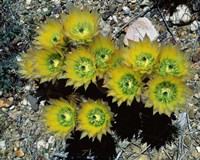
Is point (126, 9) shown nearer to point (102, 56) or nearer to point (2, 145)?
point (102, 56)

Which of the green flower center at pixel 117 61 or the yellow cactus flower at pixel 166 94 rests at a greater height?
the green flower center at pixel 117 61

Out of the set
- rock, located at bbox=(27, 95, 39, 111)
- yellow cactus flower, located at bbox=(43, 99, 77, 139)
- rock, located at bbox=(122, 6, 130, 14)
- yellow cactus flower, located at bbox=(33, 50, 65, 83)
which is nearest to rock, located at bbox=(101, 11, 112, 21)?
rock, located at bbox=(122, 6, 130, 14)

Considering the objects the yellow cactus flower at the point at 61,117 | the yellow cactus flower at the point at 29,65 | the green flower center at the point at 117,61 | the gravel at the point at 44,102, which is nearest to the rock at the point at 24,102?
the gravel at the point at 44,102

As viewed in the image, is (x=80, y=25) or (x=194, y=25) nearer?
(x=80, y=25)

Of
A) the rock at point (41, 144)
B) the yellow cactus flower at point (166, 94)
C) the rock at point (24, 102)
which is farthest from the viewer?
the rock at point (24, 102)

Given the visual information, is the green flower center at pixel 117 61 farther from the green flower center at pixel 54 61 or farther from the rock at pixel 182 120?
the rock at pixel 182 120

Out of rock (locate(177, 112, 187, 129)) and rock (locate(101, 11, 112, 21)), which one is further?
rock (locate(101, 11, 112, 21))

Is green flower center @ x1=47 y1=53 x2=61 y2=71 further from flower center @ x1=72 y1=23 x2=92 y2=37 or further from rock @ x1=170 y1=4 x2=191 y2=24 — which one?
rock @ x1=170 y1=4 x2=191 y2=24

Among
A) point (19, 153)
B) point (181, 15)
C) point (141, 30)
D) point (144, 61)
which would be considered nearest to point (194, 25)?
point (181, 15)
